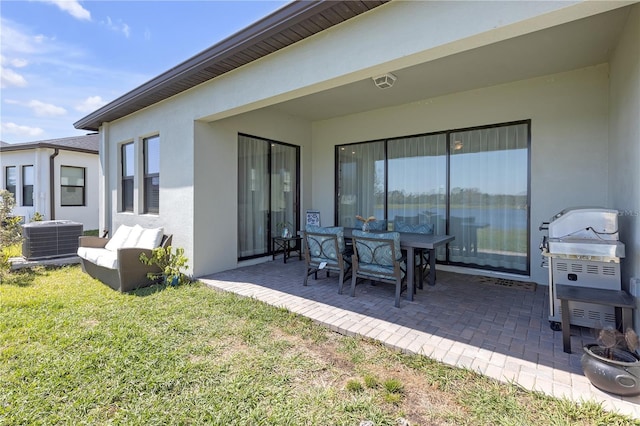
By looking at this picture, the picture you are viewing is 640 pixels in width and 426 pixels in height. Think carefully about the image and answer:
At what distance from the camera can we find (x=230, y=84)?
443 cm

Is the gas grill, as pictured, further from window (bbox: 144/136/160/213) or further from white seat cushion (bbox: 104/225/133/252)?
window (bbox: 144/136/160/213)

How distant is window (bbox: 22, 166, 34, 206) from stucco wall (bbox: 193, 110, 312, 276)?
9965 mm

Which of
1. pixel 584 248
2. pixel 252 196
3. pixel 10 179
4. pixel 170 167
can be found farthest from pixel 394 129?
pixel 10 179

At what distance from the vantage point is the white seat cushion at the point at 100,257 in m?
4.44

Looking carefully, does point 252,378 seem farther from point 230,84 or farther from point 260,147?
point 260,147

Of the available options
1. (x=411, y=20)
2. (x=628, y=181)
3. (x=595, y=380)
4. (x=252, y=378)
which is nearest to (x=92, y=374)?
(x=252, y=378)

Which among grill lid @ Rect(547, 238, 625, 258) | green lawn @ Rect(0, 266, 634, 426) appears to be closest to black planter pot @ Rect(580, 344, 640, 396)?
green lawn @ Rect(0, 266, 634, 426)

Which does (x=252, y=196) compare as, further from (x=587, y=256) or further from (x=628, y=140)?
(x=628, y=140)

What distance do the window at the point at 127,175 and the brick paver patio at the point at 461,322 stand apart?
3273 mm

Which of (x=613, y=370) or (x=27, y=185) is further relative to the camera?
(x=27, y=185)

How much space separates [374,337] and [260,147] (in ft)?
15.1

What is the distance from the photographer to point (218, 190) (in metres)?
5.36

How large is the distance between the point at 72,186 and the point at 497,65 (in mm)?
13767

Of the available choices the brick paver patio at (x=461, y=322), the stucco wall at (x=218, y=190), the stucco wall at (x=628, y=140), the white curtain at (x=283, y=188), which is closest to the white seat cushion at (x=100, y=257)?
the stucco wall at (x=218, y=190)
